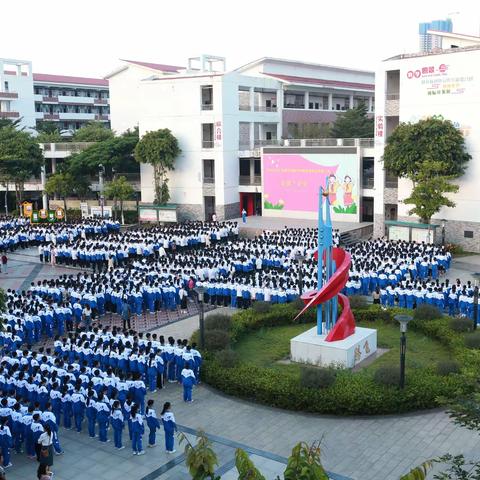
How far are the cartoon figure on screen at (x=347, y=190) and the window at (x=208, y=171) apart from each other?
792 centimetres

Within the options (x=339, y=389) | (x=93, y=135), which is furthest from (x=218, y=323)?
(x=93, y=135)

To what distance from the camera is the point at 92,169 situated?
39312mm

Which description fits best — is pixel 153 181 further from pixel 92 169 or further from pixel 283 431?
pixel 283 431

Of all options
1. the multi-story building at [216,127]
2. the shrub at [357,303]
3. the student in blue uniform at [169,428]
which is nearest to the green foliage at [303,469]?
the student in blue uniform at [169,428]

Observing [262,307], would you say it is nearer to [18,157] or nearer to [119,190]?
[119,190]

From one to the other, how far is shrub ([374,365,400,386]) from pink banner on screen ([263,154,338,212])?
2181 cm

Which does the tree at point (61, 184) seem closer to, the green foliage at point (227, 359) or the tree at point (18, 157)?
the tree at point (18, 157)

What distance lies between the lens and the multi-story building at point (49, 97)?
55844mm

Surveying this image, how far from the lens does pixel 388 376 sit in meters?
12.0

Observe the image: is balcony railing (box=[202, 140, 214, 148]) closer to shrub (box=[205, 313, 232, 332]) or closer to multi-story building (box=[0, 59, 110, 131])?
shrub (box=[205, 313, 232, 332])

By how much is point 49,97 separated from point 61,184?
25934mm

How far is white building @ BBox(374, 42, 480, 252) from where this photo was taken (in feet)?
89.4

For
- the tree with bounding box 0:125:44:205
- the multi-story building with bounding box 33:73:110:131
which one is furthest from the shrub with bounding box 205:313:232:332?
the multi-story building with bounding box 33:73:110:131

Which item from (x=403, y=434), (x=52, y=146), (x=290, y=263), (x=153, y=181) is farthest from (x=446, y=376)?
(x=52, y=146)
